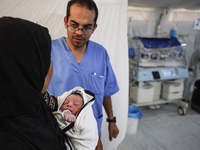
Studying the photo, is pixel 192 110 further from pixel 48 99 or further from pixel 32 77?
pixel 32 77

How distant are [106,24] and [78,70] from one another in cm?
58

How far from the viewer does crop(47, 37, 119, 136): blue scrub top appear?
3.34 feet

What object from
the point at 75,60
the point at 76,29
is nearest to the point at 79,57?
Answer: the point at 75,60

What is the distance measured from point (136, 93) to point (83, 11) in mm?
1942

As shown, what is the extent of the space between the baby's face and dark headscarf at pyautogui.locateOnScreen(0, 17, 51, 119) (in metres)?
0.39

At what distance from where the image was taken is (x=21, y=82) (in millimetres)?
406

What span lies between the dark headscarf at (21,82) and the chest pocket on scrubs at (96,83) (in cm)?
Answer: 60

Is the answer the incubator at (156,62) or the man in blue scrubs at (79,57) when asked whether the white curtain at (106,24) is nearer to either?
the man in blue scrubs at (79,57)

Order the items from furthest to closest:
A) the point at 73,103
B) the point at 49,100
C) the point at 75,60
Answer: the point at 75,60 < the point at 73,103 < the point at 49,100

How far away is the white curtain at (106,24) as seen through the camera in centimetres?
118

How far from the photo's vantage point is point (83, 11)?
3.01 feet

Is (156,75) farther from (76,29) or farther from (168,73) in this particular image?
(76,29)

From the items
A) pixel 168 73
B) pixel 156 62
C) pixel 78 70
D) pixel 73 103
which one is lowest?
pixel 168 73

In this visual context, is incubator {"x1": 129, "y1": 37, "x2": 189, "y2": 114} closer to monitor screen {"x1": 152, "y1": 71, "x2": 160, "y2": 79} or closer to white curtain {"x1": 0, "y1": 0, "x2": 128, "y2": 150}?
monitor screen {"x1": 152, "y1": 71, "x2": 160, "y2": 79}
